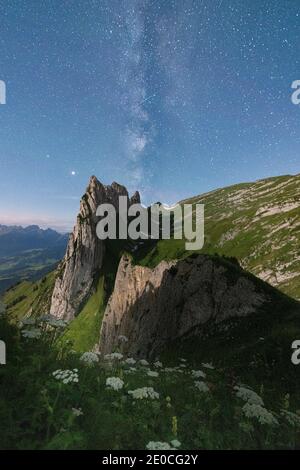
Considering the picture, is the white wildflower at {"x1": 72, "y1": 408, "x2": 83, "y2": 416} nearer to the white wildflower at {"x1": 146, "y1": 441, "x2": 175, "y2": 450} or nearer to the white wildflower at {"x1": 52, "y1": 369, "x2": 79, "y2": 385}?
the white wildflower at {"x1": 52, "y1": 369, "x2": 79, "y2": 385}

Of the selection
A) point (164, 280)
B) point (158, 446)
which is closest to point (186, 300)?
point (164, 280)

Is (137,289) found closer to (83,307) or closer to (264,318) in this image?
(264,318)

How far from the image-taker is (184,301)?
35094mm

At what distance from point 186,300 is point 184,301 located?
0.81 ft

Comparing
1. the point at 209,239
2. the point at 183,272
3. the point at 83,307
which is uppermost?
the point at 209,239

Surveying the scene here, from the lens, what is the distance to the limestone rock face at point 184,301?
31375mm

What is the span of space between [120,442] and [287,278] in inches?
4530

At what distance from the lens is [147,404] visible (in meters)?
8.52

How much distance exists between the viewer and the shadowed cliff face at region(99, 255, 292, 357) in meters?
31.2

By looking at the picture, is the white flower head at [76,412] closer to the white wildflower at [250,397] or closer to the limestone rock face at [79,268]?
the white wildflower at [250,397]

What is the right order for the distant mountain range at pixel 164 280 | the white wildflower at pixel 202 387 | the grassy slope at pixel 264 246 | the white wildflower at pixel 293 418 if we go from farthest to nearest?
1. the grassy slope at pixel 264 246
2. the distant mountain range at pixel 164 280
3. the white wildflower at pixel 202 387
4. the white wildflower at pixel 293 418

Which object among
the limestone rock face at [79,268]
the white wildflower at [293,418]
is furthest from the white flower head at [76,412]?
the limestone rock face at [79,268]

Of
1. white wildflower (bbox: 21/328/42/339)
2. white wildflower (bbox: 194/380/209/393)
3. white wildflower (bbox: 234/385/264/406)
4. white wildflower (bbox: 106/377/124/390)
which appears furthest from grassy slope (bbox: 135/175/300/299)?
white wildflower (bbox: 106/377/124/390)
